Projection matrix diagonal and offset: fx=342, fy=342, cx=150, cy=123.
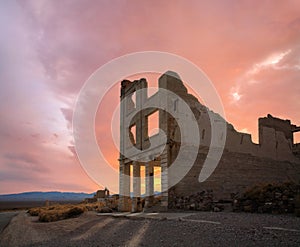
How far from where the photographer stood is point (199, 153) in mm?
19672

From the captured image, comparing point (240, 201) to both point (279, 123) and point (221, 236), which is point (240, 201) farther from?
point (279, 123)

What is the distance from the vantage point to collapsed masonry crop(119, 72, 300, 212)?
63.8ft

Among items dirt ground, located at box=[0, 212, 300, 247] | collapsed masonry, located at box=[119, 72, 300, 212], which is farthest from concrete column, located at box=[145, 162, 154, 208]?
dirt ground, located at box=[0, 212, 300, 247]

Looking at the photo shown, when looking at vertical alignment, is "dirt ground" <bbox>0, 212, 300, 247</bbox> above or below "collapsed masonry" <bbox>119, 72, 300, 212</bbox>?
below

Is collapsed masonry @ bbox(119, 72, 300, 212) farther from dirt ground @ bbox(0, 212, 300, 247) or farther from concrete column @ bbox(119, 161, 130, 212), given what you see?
dirt ground @ bbox(0, 212, 300, 247)

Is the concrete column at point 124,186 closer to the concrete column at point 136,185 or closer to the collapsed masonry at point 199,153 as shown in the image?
the collapsed masonry at point 199,153

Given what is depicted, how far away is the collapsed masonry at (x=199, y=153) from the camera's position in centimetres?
1944

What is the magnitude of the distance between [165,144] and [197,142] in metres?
1.85

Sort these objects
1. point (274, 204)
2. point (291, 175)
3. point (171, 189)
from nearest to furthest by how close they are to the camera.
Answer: point (274, 204)
point (171, 189)
point (291, 175)

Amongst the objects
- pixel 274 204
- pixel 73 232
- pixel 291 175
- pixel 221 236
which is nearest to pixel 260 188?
pixel 274 204

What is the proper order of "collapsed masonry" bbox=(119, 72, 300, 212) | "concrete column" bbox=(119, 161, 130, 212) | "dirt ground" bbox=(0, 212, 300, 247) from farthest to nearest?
"concrete column" bbox=(119, 161, 130, 212) < "collapsed masonry" bbox=(119, 72, 300, 212) < "dirt ground" bbox=(0, 212, 300, 247)

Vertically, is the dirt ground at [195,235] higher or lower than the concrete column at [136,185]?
lower

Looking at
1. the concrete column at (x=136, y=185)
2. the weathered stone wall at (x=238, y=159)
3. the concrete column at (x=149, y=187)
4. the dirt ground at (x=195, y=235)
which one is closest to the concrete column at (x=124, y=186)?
the concrete column at (x=136, y=185)

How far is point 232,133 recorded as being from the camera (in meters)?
21.3
